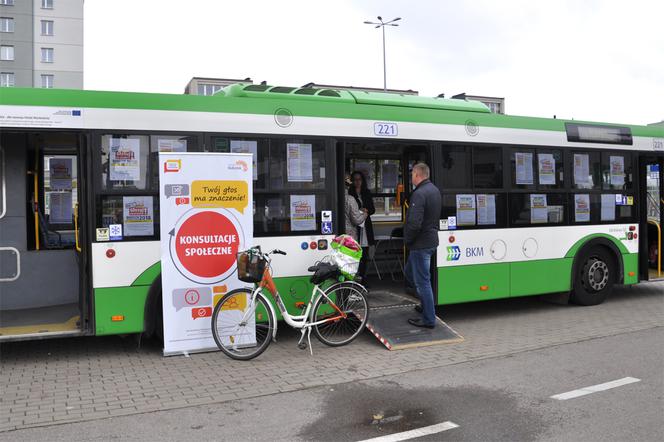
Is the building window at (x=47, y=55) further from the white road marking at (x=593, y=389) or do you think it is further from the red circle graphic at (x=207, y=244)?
the white road marking at (x=593, y=389)

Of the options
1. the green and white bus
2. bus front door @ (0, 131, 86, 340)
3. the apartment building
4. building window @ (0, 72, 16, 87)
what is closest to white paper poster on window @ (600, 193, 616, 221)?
the green and white bus

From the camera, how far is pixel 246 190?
259 inches

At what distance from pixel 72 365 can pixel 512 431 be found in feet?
14.5

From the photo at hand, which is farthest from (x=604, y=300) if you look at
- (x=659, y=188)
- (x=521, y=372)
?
(x=521, y=372)

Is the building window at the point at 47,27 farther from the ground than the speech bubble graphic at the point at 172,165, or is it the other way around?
the building window at the point at 47,27

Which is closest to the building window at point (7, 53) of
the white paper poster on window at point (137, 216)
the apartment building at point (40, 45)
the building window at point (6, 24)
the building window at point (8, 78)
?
the apartment building at point (40, 45)

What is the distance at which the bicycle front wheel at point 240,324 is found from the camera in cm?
627

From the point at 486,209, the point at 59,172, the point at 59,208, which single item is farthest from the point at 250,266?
the point at 486,209

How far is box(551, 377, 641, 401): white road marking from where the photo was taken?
16.5 ft

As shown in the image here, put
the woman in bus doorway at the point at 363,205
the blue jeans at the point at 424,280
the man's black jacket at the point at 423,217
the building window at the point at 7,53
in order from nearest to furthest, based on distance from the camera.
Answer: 1. the man's black jacket at the point at 423,217
2. the blue jeans at the point at 424,280
3. the woman in bus doorway at the point at 363,205
4. the building window at the point at 7,53

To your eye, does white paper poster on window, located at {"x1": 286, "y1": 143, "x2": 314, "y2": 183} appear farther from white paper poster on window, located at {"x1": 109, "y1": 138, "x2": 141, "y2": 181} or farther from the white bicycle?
white paper poster on window, located at {"x1": 109, "y1": 138, "x2": 141, "y2": 181}

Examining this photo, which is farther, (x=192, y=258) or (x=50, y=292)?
(x=50, y=292)

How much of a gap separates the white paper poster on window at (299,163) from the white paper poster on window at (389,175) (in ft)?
9.29

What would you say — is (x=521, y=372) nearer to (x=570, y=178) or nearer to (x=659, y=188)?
(x=570, y=178)
